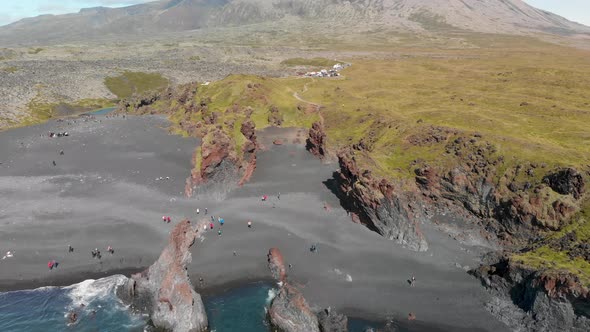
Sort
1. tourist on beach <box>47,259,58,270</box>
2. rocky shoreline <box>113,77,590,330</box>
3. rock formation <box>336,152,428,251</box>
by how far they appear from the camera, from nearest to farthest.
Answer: tourist on beach <box>47,259,58,270</box> < rocky shoreline <box>113,77,590,330</box> < rock formation <box>336,152,428,251</box>

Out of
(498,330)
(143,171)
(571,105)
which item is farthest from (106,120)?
(571,105)

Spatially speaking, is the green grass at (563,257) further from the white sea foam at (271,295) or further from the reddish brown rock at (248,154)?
the reddish brown rock at (248,154)

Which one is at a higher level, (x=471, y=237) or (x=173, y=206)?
(x=173, y=206)

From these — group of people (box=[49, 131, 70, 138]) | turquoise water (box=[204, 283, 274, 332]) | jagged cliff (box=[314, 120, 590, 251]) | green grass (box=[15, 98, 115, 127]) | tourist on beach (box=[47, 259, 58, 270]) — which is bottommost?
turquoise water (box=[204, 283, 274, 332])

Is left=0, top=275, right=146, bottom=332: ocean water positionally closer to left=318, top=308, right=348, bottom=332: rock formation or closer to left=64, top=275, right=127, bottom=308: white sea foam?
left=64, top=275, right=127, bottom=308: white sea foam

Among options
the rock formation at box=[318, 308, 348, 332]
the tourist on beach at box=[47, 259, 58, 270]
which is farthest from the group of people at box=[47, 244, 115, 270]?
the rock formation at box=[318, 308, 348, 332]

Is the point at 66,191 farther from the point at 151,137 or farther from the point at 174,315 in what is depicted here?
the point at 174,315
